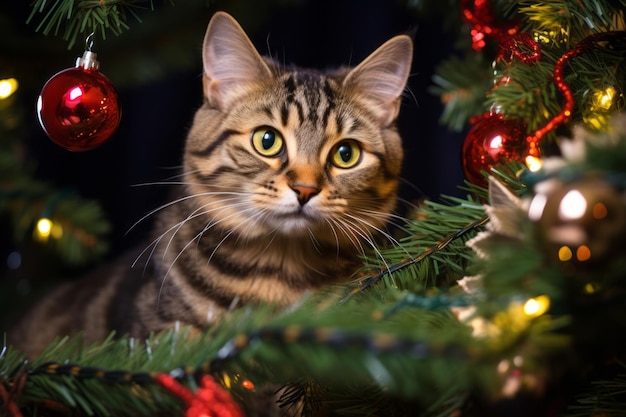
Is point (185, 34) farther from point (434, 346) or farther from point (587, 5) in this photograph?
point (434, 346)

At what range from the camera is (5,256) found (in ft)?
5.50

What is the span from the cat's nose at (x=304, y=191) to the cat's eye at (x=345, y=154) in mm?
102

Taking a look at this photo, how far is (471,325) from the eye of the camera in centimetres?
43

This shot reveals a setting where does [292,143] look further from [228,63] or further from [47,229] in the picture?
[47,229]

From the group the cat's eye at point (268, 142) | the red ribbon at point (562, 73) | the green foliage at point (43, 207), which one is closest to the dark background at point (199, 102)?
the green foliage at point (43, 207)

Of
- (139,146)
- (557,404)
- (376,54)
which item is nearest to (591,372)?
(557,404)

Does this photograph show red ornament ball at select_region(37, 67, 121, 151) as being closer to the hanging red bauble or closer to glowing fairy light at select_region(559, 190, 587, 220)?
the hanging red bauble

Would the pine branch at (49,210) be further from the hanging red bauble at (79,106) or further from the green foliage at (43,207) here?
the hanging red bauble at (79,106)

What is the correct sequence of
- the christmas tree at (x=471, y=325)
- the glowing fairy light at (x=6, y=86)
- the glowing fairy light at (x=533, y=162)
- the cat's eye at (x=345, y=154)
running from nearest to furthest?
the christmas tree at (x=471, y=325), the glowing fairy light at (x=533, y=162), the cat's eye at (x=345, y=154), the glowing fairy light at (x=6, y=86)

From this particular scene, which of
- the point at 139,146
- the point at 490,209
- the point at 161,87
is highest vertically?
the point at 161,87

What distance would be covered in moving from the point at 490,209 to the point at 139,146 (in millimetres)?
1452

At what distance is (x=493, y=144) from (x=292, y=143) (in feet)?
1.00

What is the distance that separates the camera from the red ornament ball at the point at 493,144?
2.40 feet

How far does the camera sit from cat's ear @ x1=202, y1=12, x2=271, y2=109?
2.95 feet
